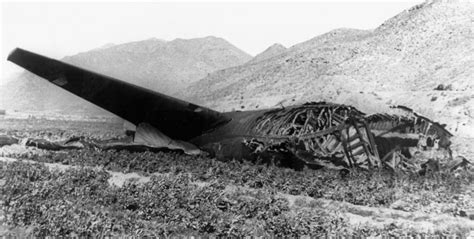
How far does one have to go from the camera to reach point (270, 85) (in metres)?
67.8

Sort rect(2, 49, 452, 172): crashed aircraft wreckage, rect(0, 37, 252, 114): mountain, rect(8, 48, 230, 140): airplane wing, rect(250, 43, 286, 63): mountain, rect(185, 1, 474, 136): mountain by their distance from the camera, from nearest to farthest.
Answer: rect(2, 49, 452, 172): crashed aircraft wreckage → rect(8, 48, 230, 140): airplane wing → rect(185, 1, 474, 136): mountain → rect(250, 43, 286, 63): mountain → rect(0, 37, 252, 114): mountain

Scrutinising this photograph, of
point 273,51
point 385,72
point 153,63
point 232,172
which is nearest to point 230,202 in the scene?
point 232,172

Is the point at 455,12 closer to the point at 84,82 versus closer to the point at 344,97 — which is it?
the point at 344,97

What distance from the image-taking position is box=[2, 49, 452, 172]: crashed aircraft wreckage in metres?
13.1

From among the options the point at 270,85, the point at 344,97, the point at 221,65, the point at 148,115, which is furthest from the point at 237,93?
the point at 221,65

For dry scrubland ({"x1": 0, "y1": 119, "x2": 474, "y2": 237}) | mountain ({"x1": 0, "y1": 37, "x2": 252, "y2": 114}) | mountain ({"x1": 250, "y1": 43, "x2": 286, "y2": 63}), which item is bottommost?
mountain ({"x1": 0, "y1": 37, "x2": 252, "y2": 114})

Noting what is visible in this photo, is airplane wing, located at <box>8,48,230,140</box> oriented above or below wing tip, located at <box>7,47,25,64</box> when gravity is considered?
below

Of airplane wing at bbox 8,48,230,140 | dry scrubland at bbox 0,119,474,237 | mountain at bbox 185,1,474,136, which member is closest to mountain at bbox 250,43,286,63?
mountain at bbox 185,1,474,136

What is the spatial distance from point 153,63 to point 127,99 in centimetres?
13949

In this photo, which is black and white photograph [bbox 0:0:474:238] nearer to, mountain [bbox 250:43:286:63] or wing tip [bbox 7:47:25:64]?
wing tip [bbox 7:47:25:64]

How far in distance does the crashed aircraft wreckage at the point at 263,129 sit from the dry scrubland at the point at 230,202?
2.61 ft

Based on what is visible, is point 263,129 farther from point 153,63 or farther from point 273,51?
point 153,63

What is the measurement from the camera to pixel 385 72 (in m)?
58.5

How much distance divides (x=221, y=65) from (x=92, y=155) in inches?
5504
